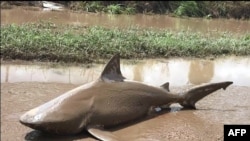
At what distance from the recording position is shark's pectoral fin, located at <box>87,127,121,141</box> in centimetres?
568

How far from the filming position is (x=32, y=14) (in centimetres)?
1852

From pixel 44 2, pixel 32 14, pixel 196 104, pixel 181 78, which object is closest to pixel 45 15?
pixel 32 14

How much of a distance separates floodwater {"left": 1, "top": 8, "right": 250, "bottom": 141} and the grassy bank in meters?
0.38

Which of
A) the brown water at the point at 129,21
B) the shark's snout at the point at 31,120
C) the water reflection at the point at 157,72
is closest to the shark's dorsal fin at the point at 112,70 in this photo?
the shark's snout at the point at 31,120

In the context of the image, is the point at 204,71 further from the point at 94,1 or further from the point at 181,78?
the point at 94,1

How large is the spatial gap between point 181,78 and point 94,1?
44.0 feet

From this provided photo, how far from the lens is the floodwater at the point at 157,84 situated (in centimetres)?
619

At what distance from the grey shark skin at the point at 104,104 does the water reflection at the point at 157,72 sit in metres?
2.13

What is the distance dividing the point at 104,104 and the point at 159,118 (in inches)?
43.6

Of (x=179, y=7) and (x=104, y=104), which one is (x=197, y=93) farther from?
(x=179, y=7)

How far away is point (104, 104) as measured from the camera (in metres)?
6.13

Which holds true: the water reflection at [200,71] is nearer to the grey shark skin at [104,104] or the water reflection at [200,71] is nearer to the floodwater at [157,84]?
the floodwater at [157,84]

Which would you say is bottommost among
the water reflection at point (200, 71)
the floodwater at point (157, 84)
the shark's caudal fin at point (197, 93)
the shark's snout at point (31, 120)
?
the water reflection at point (200, 71)

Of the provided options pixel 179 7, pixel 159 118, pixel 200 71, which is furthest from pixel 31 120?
pixel 179 7
